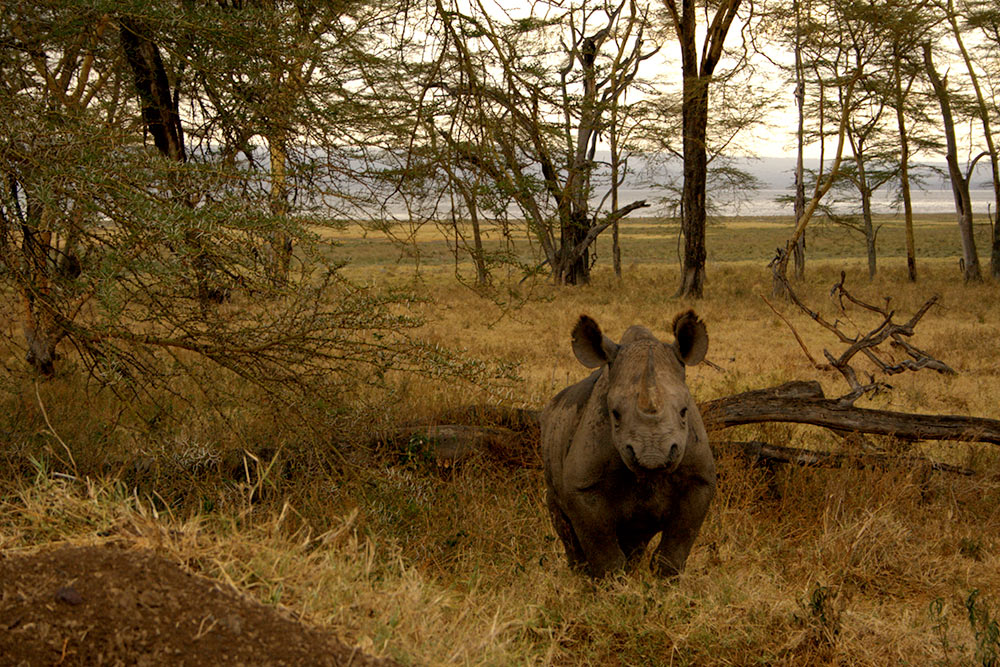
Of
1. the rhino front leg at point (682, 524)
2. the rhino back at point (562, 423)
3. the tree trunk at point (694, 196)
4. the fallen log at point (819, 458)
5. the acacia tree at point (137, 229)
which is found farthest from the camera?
the tree trunk at point (694, 196)

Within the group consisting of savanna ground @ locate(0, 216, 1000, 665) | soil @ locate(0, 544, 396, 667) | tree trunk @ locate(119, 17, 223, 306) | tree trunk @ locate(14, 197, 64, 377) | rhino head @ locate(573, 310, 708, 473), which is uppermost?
tree trunk @ locate(119, 17, 223, 306)

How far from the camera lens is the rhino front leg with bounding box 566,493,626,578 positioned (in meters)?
3.89

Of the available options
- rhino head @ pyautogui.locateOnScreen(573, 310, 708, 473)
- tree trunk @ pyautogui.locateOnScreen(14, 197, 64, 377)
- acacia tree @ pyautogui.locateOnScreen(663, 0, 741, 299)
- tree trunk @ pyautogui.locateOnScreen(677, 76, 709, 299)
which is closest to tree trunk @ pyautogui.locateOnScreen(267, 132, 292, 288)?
tree trunk @ pyautogui.locateOnScreen(14, 197, 64, 377)

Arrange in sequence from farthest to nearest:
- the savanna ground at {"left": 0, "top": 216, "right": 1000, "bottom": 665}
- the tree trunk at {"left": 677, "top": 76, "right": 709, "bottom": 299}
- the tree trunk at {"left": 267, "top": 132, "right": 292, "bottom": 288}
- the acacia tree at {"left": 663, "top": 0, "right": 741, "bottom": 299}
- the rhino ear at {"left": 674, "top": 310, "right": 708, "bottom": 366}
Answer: the tree trunk at {"left": 677, "top": 76, "right": 709, "bottom": 299} → the acacia tree at {"left": 663, "top": 0, "right": 741, "bottom": 299} → the tree trunk at {"left": 267, "top": 132, "right": 292, "bottom": 288} → the rhino ear at {"left": 674, "top": 310, "right": 708, "bottom": 366} → the savanna ground at {"left": 0, "top": 216, "right": 1000, "bottom": 665}

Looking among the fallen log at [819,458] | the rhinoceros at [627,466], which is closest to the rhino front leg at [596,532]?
the rhinoceros at [627,466]

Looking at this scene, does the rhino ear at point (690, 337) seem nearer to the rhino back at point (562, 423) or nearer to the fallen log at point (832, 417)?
the rhino back at point (562, 423)

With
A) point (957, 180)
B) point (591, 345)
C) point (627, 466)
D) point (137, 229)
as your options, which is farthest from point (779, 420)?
point (957, 180)

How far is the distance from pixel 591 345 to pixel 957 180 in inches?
971

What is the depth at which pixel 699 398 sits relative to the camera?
932cm

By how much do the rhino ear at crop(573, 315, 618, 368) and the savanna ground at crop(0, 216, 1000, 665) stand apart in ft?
3.45

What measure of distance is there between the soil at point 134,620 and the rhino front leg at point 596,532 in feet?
5.09

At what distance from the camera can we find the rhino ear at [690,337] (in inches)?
155

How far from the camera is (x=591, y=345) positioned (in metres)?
4.03

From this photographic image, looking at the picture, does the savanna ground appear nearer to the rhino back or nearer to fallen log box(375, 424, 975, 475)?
fallen log box(375, 424, 975, 475)
